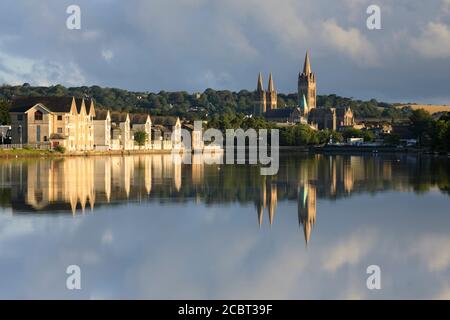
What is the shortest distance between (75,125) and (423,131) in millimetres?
65779

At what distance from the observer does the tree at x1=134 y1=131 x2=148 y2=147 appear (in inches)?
3376

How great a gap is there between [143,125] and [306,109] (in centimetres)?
10344

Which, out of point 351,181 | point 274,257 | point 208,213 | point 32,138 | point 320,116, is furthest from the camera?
point 320,116

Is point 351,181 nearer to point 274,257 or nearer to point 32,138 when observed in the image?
point 274,257

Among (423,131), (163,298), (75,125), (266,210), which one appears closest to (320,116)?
(423,131)

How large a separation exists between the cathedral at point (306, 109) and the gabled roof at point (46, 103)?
385ft

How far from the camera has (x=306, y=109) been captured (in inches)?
7416

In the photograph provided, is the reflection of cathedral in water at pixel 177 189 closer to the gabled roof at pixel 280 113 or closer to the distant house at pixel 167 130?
the distant house at pixel 167 130

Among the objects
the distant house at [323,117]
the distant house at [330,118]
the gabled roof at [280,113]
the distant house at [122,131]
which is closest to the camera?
the distant house at [122,131]

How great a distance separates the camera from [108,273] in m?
14.1

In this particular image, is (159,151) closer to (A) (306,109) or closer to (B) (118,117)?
(B) (118,117)

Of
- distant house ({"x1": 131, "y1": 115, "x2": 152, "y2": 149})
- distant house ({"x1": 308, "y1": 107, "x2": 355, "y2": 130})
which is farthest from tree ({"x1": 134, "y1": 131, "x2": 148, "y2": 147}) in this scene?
distant house ({"x1": 308, "y1": 107, "x2": 355, "y2": 130})

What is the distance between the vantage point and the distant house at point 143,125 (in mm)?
89125

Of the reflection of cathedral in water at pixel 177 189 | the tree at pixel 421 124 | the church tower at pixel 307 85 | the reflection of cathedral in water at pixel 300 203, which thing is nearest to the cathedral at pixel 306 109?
the church tower at pixel 307 85
